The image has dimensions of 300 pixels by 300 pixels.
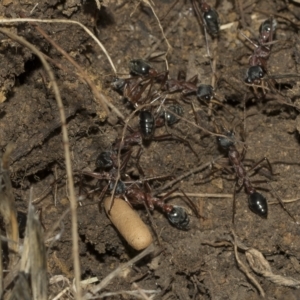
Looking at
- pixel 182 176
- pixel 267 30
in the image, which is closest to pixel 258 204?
pixel 182 176

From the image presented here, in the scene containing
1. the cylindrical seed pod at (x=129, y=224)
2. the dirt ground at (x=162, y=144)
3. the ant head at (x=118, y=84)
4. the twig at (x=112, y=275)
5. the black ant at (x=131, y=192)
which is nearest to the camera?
the twig at (x=112, y=275)

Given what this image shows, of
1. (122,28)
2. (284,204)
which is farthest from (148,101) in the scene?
(284,204)

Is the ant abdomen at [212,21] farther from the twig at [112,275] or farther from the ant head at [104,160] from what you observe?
the twig at [112,275]

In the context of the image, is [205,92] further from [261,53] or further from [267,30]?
[267,30]

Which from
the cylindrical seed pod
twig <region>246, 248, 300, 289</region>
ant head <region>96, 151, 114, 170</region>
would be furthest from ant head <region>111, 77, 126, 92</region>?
twig <region>246, 248, 300, 289</region>

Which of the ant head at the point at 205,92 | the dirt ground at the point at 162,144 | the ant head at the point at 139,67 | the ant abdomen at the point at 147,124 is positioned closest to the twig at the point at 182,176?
the dirt ground at the point at 162,144

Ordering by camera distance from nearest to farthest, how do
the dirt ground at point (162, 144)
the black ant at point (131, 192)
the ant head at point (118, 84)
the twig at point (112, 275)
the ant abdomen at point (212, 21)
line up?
the twig at point (112, 275) → the dirt ground at point (162, 144) → the black ant at point (131, 192) → the ant head at point (118, 84) → the ant abdomen at point (212, 21)
